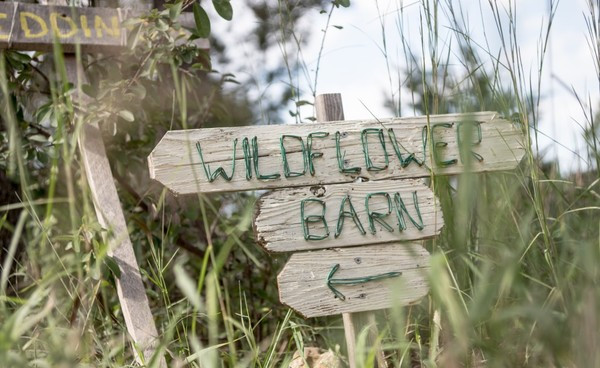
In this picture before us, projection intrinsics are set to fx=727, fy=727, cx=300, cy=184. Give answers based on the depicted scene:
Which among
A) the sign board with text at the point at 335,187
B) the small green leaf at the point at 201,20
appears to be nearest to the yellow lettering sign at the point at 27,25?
the small green leaf at the point at 201,20

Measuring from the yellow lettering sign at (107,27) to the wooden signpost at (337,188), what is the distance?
769 millimetres

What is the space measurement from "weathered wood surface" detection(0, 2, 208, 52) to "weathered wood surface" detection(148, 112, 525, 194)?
67 centimetres

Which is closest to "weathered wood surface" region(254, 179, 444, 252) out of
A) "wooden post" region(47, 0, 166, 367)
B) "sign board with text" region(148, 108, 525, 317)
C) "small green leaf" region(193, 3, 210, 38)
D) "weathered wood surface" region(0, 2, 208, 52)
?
"sign board with text" region(148, 108, 525, 317)

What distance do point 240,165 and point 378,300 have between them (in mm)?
525

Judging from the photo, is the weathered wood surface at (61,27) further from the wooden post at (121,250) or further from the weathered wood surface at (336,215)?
the weathered wood surface at (336,215)

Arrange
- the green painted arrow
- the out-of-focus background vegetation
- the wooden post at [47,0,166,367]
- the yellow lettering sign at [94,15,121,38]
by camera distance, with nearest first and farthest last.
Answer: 1. the out-of-focus background vegetation
2. the green painted arrow
3. the wooden post at [47,0,166,367]
4. the yellow lettering sign at [94,15,121,38]

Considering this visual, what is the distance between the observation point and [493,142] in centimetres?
214

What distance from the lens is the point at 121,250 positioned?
2332 millimetres

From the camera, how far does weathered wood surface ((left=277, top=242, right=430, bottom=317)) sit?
191 cm

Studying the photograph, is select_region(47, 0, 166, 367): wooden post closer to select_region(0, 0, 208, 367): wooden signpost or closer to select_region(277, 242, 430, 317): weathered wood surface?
select_region(0, 0, 208, 367): wooden signpost

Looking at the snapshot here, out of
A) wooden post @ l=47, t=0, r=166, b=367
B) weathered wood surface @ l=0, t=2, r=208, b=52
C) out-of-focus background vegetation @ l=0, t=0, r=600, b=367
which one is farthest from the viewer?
weathered wood surface @ l=0, t=2, r=208, b=52

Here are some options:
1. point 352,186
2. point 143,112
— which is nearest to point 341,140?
point 352,186

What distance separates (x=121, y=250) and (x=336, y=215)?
0.77 meters

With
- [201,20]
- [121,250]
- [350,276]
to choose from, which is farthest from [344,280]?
[201,20]
